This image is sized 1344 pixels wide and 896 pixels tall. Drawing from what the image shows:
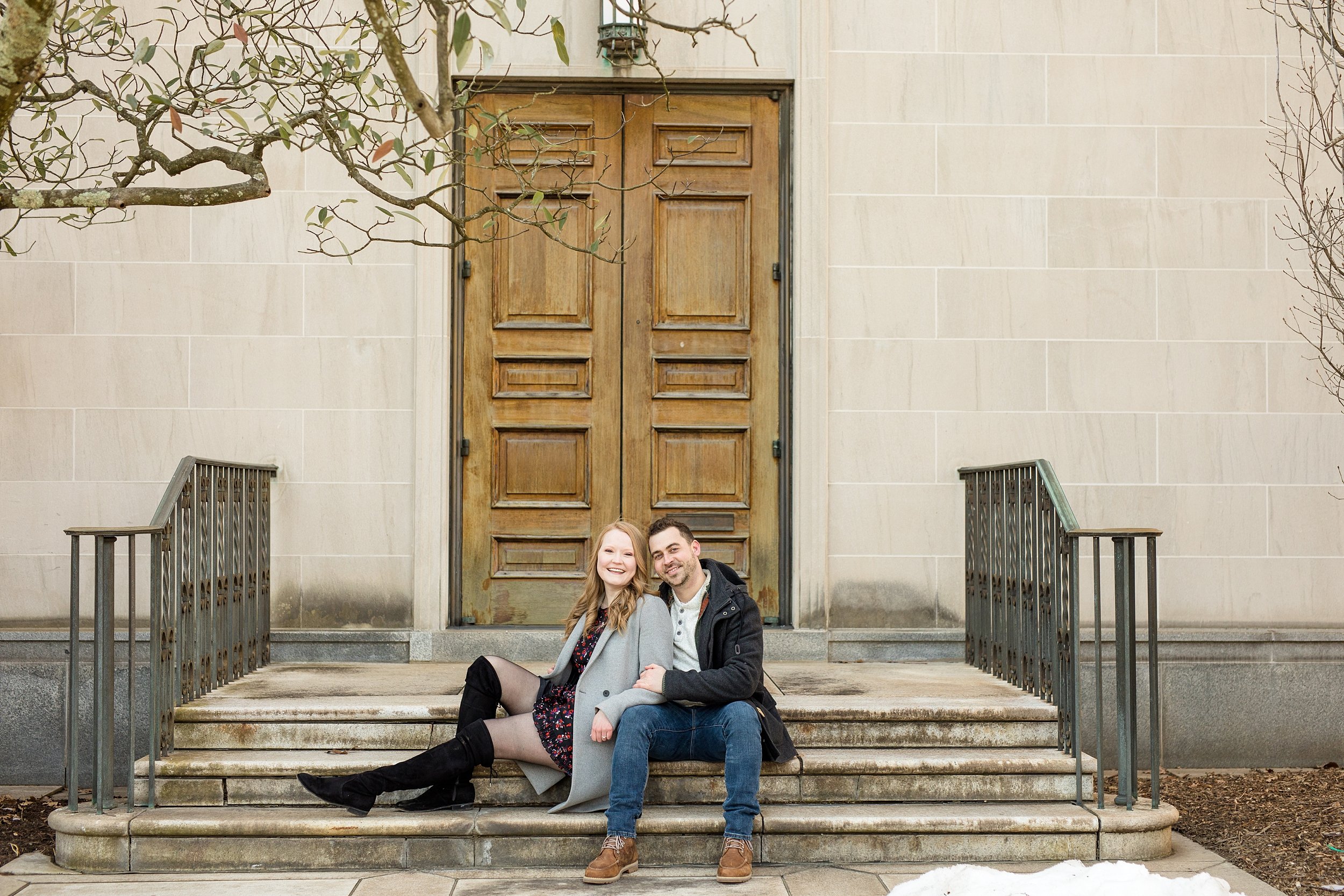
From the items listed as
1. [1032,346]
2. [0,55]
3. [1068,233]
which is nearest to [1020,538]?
[1032,346]

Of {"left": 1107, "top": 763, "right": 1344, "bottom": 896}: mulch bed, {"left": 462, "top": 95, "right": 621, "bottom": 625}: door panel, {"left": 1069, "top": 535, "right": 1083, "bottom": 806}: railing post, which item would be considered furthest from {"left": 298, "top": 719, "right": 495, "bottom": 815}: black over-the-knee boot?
{"left": 1107, "top": 763, "right": 1344, "bottom": 896}: mulch bed

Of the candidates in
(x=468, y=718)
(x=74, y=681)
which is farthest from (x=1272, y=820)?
(x=74, y=681)

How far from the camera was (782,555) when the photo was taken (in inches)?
279

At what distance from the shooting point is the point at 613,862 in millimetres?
4574

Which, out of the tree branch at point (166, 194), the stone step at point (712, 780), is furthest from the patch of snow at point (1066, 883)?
the tree branch at point (166, 194)

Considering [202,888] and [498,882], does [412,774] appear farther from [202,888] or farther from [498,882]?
[202,888]

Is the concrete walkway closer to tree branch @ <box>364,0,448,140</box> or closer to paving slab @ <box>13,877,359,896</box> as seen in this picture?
paving slab @ <box>13,877,359,896</box>

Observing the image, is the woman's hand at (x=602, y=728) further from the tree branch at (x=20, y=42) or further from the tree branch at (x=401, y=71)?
the tree branch at (x=20, y=42)

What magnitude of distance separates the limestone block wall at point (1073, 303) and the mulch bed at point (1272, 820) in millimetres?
894

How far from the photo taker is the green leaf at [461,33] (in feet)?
10.1

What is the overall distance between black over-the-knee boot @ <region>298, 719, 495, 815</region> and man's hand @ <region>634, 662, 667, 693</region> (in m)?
0.66

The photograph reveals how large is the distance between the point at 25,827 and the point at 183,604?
4.34 feet

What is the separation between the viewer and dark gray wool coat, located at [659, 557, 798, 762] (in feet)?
15.7

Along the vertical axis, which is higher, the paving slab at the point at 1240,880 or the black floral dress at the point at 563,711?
the black floral dress at the point at 563,711
